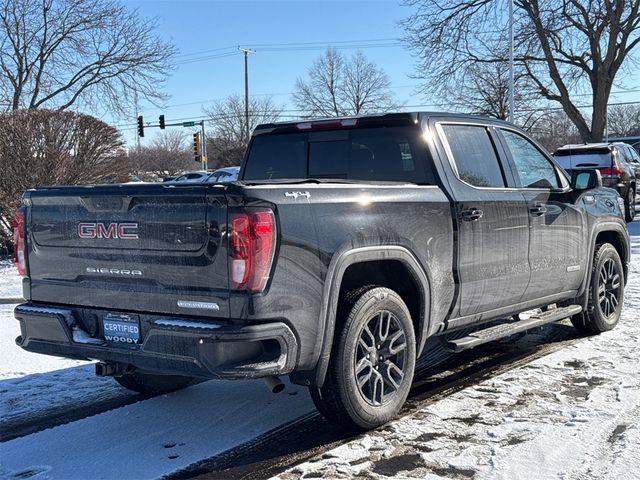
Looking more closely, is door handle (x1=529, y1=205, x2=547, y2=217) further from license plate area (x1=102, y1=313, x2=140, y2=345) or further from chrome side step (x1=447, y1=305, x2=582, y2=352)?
license plate area (x1=102, y1=313, x2=140, y2=345)

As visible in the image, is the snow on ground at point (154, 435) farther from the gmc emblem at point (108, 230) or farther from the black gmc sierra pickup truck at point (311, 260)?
the gmc emblem at point (108, 230)

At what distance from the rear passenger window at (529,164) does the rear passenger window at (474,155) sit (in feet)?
1.07

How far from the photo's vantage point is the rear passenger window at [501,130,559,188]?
5801 millimetres

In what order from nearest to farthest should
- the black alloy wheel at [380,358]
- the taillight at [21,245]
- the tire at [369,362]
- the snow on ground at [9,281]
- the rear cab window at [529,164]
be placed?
the tire at [369,362], the black alloy wheel at [380,358], the taillight at [21,245], the rear cab window at [529,164], the snow on ground at [9,281]

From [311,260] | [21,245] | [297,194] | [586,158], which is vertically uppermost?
[586,158]

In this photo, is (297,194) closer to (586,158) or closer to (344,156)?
(344,156)

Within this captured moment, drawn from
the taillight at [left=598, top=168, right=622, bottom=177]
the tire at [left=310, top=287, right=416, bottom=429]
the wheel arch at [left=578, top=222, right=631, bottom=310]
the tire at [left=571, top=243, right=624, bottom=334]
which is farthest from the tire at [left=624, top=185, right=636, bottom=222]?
the tire at [left=310, top=287, right=416, bottom=429]

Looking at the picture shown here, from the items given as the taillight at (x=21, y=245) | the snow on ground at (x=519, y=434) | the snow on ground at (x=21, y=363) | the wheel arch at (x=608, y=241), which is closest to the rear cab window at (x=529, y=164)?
the wheel arch at (x=608, y=241)

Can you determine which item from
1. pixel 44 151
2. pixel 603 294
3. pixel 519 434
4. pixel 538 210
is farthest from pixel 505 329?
pixel 44 151

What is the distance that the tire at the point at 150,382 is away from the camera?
5.14 metres

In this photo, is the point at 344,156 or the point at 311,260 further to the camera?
the point at 344,156

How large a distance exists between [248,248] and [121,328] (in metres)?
0.96

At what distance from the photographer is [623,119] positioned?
96438mm

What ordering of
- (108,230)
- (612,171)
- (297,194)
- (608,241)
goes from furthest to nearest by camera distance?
(612,171) < (608,241) < (108,230) < (297,194)
